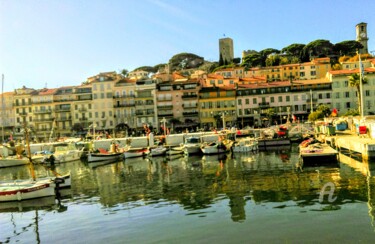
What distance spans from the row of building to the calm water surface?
189 ft

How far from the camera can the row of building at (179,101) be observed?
96.1 metres

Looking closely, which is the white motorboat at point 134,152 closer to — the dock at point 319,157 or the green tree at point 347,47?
the dock at point 319,157

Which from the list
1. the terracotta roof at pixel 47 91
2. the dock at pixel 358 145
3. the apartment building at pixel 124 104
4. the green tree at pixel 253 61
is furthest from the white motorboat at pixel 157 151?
the green tree at pixel 253 61

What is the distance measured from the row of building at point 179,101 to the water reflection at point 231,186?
5003 cm

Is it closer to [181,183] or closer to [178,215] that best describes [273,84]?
[181,183]

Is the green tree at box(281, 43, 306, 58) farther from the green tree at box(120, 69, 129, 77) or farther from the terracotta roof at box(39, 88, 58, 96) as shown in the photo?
the terracotta roof at box(39, 88, 58, 96)

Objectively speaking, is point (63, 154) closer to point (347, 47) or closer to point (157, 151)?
point (157, 151)

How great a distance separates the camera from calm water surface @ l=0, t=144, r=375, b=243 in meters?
19.9

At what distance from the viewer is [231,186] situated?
107 ft

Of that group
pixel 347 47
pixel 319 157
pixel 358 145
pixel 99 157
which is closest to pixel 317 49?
pixel 347 47

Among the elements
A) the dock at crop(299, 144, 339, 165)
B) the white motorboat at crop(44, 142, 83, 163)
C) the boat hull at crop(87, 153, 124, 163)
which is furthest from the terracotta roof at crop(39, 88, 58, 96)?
the dock at crop(299, 144, 339, 165)

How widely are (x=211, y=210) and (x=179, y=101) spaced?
80.6m

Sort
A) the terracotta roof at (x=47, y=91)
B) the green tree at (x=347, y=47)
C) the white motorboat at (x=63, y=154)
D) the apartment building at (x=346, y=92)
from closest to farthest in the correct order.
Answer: the white motorboat at (x=63, y=154) → the apartment building at (x=346, y=92) → the terracotta roof at (x=47, y=91) → the green tree at (x=347, y=47)

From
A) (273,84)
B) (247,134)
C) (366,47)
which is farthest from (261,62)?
(247,134)
